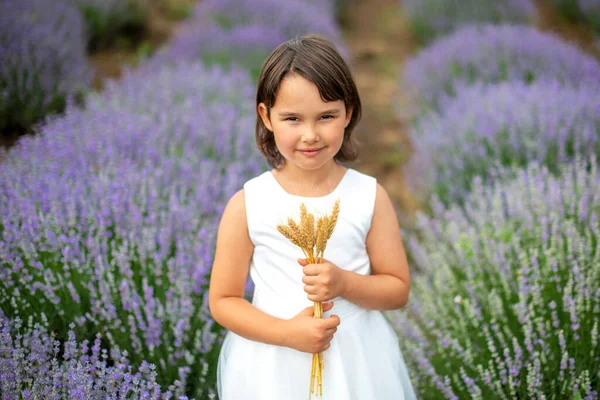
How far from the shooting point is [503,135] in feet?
11.4

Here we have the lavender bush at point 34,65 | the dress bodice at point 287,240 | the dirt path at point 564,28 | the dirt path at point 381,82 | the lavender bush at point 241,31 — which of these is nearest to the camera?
the dress bodice at point 287,240

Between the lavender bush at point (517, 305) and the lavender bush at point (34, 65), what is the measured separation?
8.59 feet

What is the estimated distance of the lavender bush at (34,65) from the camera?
3701 millimetres

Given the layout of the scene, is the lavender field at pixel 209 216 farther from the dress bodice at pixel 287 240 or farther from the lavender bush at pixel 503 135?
the dress bodice at pixel 287 240

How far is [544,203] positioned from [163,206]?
1671mm

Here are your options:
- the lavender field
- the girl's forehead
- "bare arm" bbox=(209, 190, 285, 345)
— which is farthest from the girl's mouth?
the lavender field

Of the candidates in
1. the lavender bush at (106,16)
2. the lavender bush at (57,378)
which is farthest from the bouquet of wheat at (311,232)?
the lavender bush at (106,16)

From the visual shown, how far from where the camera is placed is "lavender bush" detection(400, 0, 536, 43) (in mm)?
6406

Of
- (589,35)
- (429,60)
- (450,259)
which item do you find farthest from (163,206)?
(589,35)

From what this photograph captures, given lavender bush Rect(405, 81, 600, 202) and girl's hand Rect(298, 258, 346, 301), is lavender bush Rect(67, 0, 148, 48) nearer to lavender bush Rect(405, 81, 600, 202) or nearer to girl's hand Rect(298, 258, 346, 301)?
lavender bush Rect(405, 81, 600, 202)

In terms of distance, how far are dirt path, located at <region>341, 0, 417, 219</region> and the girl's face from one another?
7.92ft

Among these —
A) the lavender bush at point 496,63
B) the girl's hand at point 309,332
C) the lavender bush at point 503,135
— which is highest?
the lavender bush at point 496,63

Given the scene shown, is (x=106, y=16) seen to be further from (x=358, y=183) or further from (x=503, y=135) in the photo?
(x=358, y=183)

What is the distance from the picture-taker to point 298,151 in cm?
147
